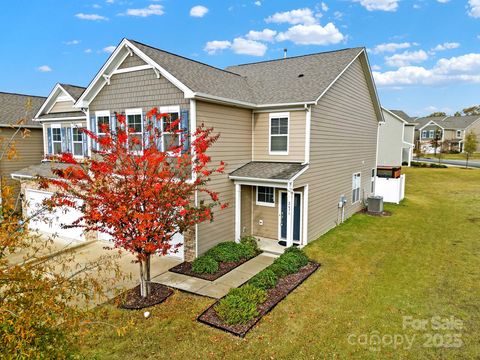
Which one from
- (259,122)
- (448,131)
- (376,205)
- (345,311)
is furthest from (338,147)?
(448,131)

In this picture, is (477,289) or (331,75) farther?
(331,75)

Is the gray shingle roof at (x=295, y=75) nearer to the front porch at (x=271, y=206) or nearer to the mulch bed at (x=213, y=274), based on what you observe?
the front porch at (x=271, y=206)

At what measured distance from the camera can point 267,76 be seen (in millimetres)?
16281

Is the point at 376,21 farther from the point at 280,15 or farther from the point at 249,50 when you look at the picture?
the point at 249,50

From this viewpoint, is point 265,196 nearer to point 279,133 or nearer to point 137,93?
point 279,133

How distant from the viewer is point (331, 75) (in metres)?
14.3

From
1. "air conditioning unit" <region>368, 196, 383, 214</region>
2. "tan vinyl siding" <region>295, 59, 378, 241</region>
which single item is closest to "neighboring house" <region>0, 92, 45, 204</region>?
"tan vinyl siding" <region>295, 59, 378, 241</region>

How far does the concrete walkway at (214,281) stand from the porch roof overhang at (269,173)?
3.16 metres

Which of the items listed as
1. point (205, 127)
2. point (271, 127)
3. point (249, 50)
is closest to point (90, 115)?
point (205, 127)

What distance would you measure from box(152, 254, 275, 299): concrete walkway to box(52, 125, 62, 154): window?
1223 centimetres

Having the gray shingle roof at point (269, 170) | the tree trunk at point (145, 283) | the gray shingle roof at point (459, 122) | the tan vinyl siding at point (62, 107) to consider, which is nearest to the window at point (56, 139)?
the tan vinyl siding at point (62, 107)

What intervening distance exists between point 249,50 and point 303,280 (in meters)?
54.8

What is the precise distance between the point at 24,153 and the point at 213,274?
1641cm

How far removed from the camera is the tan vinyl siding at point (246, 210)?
1391 centimetres
